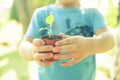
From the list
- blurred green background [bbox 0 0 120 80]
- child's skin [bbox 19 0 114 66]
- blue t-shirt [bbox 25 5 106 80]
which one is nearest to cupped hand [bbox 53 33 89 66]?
child's skin [bbox 19 0 114 66]

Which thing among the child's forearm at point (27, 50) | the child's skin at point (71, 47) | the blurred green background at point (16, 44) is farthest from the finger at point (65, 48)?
the blurred green background at point (16, 44)

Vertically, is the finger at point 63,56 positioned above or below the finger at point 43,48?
below

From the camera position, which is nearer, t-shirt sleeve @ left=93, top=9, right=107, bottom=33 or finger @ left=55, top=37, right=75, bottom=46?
finger @ left=55, top=37, right=75, bottom=46

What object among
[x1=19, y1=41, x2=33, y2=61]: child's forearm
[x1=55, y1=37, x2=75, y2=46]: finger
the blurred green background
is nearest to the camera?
[x1=55, y1=37, x2=75, y2=46]: finger

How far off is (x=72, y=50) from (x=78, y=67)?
15 cm

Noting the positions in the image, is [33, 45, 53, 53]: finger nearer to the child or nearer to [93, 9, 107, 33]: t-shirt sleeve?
the child

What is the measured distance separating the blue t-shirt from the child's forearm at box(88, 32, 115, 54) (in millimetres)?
41

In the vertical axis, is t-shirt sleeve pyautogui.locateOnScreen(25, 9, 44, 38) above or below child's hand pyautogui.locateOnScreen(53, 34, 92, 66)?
above

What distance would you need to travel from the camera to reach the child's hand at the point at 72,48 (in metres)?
0.60

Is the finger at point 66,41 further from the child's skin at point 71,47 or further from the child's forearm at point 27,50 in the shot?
the child's forearm at point 27,50

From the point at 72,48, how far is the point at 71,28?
0.15 m

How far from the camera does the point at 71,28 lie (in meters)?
0.76

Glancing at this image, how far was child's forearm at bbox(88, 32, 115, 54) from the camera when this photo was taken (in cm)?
68

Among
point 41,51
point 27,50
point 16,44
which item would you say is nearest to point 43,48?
point 41,51
